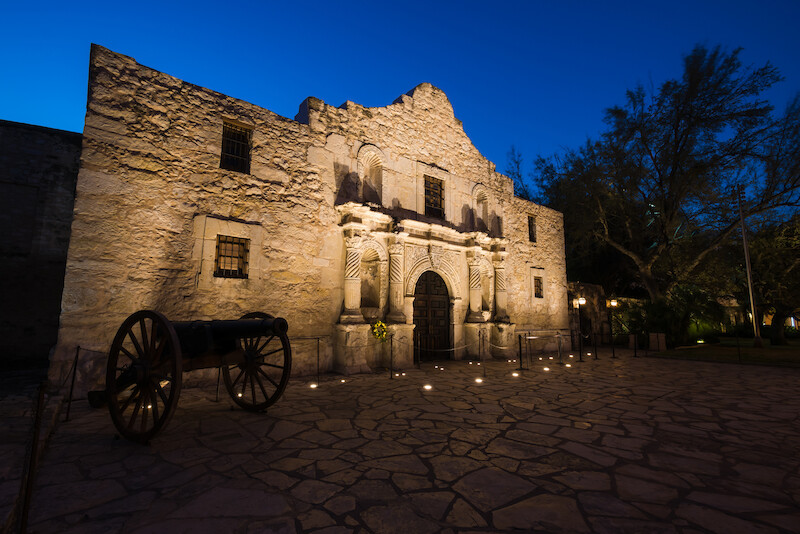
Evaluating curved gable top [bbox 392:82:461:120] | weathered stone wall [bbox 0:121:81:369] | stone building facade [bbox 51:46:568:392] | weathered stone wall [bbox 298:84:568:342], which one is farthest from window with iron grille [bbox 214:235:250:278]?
curved gable top [bbox 392:82:461:120]

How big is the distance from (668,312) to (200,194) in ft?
55.0

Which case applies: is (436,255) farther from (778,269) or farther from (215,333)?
(778,269)

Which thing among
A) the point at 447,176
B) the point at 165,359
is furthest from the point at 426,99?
the point at 165,359

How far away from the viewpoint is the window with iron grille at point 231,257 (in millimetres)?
7284

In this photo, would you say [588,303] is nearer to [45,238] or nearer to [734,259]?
[734,259]

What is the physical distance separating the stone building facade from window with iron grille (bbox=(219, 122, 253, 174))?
3 centimetres

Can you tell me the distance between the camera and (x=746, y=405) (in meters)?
5.48

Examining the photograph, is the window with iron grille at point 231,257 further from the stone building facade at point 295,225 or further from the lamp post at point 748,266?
the lamp post at point 748,266

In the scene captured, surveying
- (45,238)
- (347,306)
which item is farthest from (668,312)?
(45,238)

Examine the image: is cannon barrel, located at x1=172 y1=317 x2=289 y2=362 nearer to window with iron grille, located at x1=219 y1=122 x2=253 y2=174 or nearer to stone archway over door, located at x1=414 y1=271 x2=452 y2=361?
window with iron grille, located at x1=219 y1=122 x2=253 y2=174

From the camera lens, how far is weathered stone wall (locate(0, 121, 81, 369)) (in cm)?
912

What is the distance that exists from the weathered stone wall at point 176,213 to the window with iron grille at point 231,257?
0.20 m

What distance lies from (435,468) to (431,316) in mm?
7934

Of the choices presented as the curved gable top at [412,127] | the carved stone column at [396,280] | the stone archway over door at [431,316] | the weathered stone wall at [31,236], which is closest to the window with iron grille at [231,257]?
the curved gable top at [412,127]
